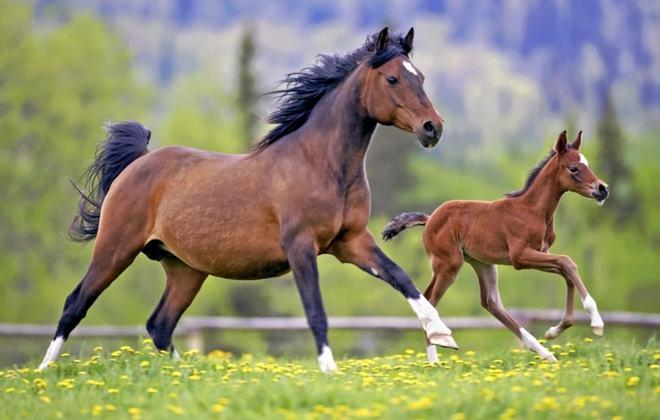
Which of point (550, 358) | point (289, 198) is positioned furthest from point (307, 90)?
point (550, 358)

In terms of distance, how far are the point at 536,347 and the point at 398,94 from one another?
236cm

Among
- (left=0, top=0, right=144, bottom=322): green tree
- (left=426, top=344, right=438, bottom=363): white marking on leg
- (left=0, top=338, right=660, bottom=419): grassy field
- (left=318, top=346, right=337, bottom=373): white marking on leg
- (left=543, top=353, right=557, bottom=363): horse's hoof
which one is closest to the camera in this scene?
(left=0, top=338, right=660, bottom=419): grassy field

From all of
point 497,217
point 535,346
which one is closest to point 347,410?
point 535,346

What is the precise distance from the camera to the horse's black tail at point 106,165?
375 inches

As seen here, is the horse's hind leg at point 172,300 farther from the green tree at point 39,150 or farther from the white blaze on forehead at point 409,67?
the green tree at point 39,150

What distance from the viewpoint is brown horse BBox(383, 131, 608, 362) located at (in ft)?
30.1

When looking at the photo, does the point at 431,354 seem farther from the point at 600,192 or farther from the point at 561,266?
the point at 600,192

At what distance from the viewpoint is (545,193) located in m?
9.34

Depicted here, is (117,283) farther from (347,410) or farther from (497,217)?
(347,410)

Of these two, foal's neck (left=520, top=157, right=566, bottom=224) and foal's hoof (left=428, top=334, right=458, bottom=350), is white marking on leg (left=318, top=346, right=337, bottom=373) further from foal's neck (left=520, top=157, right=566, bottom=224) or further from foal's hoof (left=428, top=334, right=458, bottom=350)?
foal's neck (left=520, top=157, right=566, bottom=224)

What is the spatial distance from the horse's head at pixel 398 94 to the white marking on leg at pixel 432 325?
1.17 metres

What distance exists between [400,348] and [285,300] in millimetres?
5248

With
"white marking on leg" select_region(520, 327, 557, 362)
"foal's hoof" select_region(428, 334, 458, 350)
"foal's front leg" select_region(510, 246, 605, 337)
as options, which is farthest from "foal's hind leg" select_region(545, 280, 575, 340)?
"foal's hoof" select_region(428, 334, 458, 350)

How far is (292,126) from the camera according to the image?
8672 millimetres
